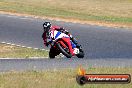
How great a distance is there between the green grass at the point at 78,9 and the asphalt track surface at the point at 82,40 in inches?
164

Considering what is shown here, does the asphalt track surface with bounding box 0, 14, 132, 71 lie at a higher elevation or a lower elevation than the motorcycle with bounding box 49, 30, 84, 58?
lower

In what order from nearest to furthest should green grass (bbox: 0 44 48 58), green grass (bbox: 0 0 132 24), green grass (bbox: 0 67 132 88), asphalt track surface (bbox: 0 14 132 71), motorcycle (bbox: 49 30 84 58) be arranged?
green grass (bbox: 0 67 132 88), motorcycle (bbox: 49 30 84 58), asphalt track surface (bbox: 0 14 132 71), green grass (bbox: 0 44 48 58), green grass (bbox: 0 0 132 24)

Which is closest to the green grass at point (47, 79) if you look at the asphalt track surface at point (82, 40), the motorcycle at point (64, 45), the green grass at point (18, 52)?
the motorcycle at point (64, 45)

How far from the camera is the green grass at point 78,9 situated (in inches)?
1540

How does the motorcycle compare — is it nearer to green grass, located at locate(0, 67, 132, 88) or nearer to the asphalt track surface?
green grass, located at locate(0, 67, 132, 88)

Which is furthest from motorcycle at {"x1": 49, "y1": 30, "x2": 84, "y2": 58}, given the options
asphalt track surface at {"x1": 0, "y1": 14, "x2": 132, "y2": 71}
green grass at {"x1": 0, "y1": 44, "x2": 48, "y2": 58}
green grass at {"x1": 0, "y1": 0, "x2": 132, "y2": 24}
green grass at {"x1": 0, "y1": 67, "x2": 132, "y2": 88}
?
green grass at {"x1": 0, "y1": 0, "x2": 132, "y2": 24}

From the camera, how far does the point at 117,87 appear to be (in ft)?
36.9

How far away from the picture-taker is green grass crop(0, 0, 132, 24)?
1540 inches

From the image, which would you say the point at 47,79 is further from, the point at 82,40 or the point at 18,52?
the point at 82,40

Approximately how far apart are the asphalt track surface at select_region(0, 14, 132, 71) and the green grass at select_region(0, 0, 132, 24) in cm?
416

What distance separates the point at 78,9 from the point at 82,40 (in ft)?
54.4

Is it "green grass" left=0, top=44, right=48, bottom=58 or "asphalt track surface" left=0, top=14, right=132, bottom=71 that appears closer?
"asphalt track surface" left=0, top=14, right=132, bottom=71

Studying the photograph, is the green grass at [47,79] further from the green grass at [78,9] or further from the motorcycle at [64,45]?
the green grass at [78,9]

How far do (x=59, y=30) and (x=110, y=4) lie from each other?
1512 inches
